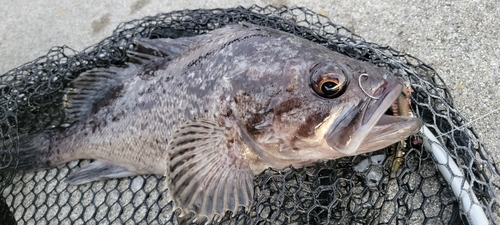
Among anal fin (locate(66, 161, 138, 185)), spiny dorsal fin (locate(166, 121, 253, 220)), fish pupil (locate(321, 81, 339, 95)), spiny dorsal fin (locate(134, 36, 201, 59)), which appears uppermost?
fish pupil (locate(321, 81, 339, 95))

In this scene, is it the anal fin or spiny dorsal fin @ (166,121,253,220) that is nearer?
spiny dorsal fin @ (166,121,253,220)

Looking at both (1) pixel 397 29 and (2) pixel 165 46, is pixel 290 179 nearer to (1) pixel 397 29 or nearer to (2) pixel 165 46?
(2) pixel 165 46

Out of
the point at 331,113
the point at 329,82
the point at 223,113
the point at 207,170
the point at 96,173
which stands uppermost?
the point at 329,82

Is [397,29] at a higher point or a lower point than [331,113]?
lower

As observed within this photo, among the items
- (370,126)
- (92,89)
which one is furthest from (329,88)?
(92,89)

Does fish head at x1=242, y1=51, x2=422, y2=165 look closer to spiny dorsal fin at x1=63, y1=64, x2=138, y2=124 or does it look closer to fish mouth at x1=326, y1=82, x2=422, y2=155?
fish mouth at x1=326, y1=82, x2=422, y2=155

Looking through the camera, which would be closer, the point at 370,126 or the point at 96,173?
the point at 370,126

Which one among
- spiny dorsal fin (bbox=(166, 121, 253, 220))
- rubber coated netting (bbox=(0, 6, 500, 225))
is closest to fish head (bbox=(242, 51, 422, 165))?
spiny dorsal fin (bbox=(166, 121, 253, 220))
